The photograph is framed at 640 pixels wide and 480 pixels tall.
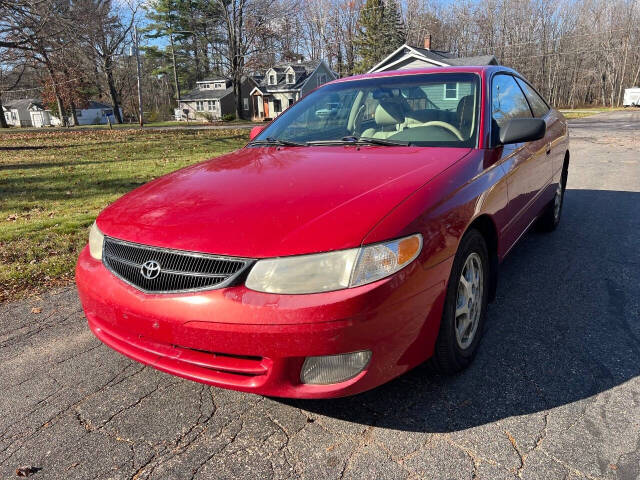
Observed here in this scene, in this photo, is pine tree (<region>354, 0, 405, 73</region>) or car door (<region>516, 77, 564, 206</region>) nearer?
car door (<region>516, 77, 564, 206</region>)

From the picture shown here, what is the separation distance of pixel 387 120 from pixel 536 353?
1.79m

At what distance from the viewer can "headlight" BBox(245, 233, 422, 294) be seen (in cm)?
179

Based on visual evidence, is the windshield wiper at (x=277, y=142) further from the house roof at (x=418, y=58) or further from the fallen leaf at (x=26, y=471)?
the house roof at (x=418, y=58)

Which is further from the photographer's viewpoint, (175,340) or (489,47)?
(489,47)

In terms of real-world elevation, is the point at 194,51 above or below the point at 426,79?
above

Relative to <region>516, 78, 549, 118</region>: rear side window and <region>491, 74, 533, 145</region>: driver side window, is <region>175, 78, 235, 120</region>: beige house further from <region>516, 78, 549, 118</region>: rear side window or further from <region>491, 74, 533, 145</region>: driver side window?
<region>491, 74, 533, 145</region>: driver side window

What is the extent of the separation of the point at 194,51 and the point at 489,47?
38974 millimetres

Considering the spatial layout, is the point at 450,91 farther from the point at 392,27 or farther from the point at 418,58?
the point at 392,27

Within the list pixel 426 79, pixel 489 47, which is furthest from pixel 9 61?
pixel 489 47

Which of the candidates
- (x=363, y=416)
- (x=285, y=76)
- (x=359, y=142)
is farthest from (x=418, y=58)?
(x=363, y=416)

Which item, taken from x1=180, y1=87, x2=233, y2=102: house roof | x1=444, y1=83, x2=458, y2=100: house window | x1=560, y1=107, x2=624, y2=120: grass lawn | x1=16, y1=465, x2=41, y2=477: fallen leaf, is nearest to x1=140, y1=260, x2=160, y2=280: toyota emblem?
x1=16, y1=465, x2=41, y2=477: fallen leaf

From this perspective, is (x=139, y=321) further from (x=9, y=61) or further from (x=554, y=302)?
(x=9, y=61)

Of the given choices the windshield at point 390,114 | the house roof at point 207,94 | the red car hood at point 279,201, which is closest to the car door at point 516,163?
the windshield at point 390,114

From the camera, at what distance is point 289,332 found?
1770 millimetres
